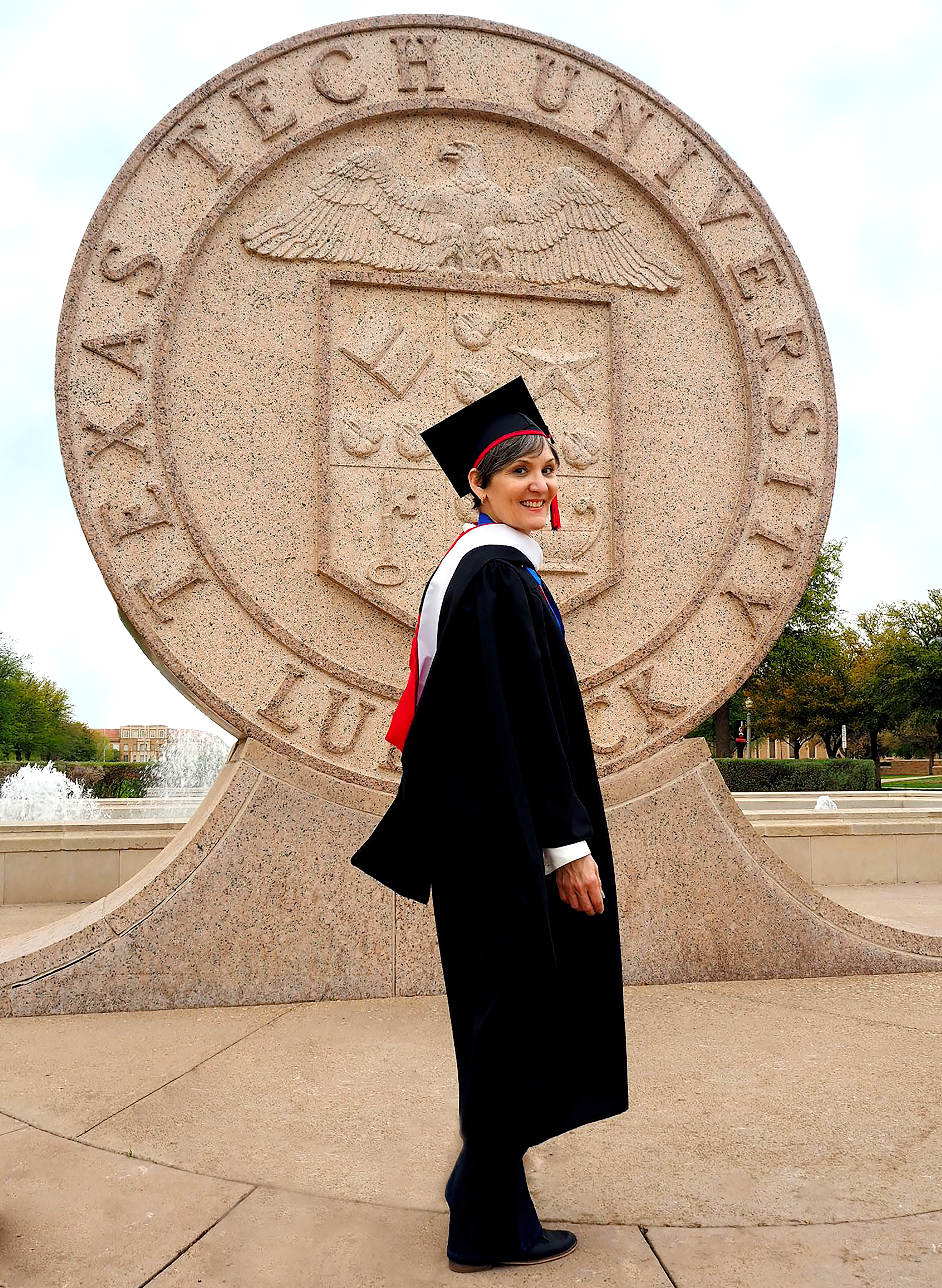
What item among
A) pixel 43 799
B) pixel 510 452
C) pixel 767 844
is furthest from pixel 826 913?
pixel 43 799

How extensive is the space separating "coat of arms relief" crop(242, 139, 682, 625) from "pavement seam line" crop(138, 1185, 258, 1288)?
8.42ft

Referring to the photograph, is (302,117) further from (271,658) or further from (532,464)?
(532,464)

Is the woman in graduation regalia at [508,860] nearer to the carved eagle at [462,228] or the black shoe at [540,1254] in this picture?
the black shoe at [540,1254]

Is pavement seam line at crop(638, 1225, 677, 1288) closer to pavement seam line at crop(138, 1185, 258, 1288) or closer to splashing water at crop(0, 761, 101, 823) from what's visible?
pavement seam line at crop(138, 1185, 258, 1288)

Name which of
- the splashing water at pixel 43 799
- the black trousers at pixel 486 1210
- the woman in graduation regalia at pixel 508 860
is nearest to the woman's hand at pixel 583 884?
the woman in graduation regalia at pixel 508 860

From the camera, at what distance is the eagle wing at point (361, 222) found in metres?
4.59

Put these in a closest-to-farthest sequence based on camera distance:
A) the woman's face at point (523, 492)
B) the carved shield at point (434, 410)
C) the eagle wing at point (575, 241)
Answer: the woman's face at point (523, 492)
the carved shield at point (434, 410)
the eagle wing at point (575, 241)

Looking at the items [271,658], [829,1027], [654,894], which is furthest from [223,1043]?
[829,1027]

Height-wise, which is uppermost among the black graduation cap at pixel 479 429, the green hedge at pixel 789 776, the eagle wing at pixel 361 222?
the eagle wing at pixel 361 222

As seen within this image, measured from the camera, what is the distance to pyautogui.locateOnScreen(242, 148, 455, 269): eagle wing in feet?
15.1

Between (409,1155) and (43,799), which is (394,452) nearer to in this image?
(409,1155)

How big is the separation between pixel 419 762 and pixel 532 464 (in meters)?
0.76

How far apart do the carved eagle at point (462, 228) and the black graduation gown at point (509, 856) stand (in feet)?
9.32

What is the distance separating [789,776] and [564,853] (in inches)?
779
